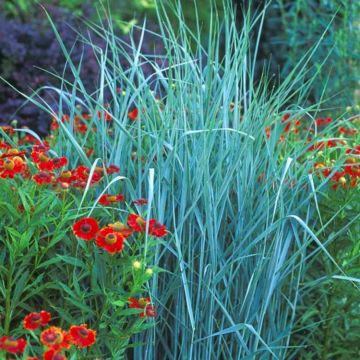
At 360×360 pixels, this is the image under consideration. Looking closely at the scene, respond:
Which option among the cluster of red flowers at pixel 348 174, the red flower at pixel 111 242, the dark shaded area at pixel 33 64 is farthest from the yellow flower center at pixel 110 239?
the dark shaded area at pixel 33 64

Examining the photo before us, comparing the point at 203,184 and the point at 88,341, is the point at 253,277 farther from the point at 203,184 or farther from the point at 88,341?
the point at 88,341

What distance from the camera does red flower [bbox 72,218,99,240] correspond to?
2.17m

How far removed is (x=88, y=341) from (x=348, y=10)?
4.17m

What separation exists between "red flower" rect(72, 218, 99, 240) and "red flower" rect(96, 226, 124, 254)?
Answer: 3 centimetres

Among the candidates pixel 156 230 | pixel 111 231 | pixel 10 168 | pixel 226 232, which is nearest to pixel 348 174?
pixel 226 232

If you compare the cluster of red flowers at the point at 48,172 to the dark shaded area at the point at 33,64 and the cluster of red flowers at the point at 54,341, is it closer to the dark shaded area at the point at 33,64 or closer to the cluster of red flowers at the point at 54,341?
the cluster of red flowers at the point at 54,341

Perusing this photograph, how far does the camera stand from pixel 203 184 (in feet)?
8.71

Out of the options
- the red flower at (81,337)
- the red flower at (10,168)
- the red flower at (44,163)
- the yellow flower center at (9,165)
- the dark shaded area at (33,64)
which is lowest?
the dark shaded area at (33,64)

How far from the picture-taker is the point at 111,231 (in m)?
2.19

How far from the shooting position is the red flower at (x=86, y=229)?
7.12 ft

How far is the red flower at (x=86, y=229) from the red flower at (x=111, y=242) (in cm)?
3

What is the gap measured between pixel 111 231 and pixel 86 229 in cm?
7

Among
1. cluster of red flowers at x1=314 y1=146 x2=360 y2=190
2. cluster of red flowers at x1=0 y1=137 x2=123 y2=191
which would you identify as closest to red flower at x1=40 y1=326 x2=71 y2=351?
cluster of red flowers at x1=0 y1=137 x2=123 y2=191

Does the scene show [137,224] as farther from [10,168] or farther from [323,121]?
[323,121]
